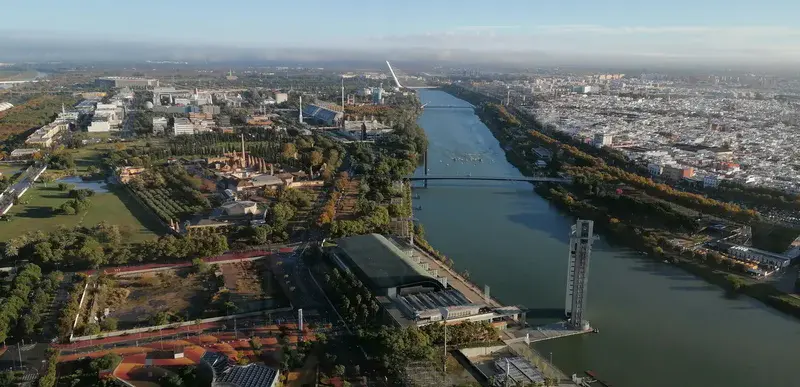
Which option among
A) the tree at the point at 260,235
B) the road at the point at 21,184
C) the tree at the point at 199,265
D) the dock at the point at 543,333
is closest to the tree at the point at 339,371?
the dock at the point at 543,333

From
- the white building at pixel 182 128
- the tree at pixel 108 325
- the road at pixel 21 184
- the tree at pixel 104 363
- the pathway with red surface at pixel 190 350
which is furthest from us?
the white building at pixel 182 128

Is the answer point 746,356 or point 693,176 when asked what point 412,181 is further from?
point 746,356

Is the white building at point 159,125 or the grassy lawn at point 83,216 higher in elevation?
the white building at point 159,125

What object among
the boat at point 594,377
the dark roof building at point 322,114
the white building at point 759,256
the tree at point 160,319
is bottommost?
the boat at point 594,377

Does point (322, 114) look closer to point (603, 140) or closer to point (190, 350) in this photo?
point (603, 140)

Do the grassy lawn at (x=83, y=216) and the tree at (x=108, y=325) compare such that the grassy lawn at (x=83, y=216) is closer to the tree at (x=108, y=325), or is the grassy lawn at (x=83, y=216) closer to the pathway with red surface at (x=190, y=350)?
the tree at (x=108, y=325)

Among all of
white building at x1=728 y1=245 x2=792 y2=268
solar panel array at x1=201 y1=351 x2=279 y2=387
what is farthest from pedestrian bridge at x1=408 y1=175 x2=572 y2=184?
solar panel array at x1=201 y1=351 x2=279 y2=387
